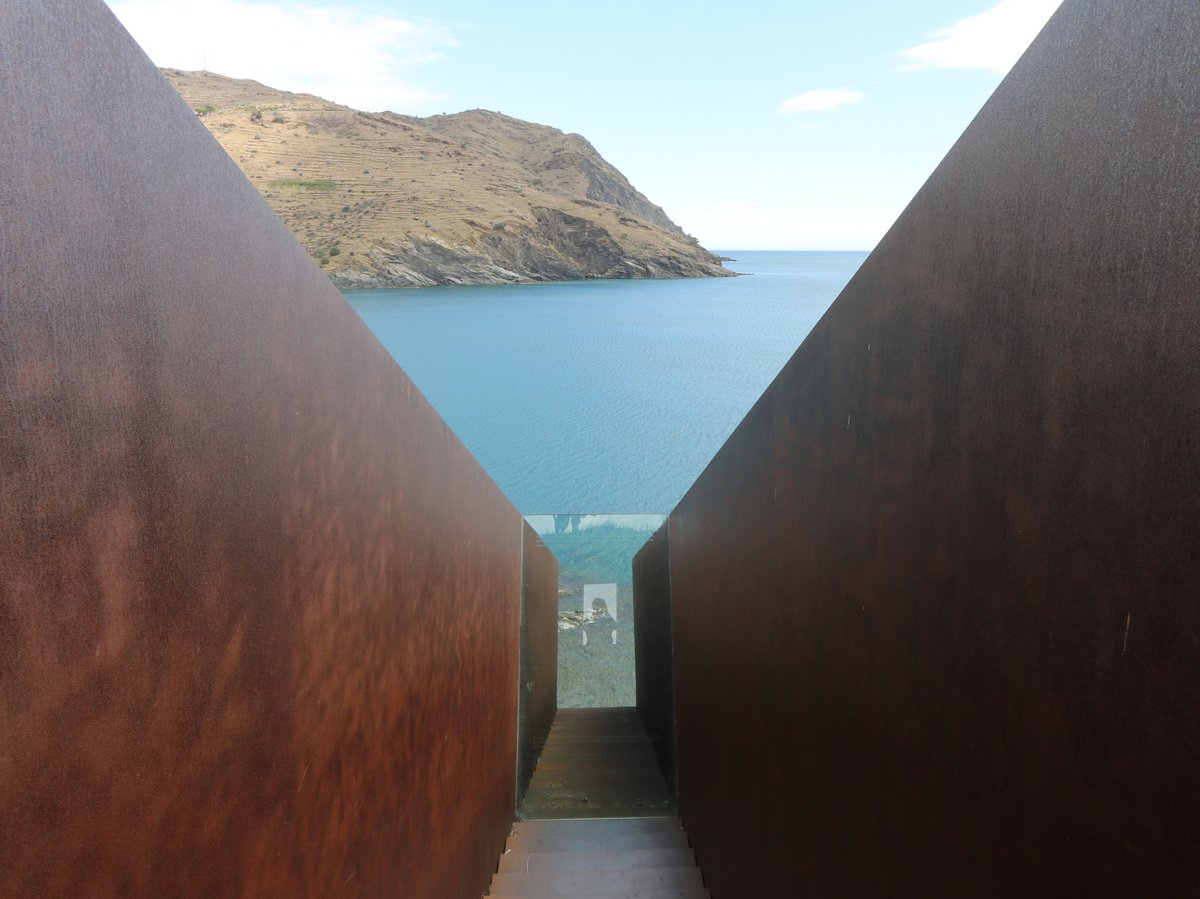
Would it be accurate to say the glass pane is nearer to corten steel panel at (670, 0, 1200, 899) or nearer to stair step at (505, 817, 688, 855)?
stair step at (505, 817, 688, 855)

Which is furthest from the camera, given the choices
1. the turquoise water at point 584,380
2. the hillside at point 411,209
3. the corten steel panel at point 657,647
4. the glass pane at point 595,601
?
the hillside at point 411,209

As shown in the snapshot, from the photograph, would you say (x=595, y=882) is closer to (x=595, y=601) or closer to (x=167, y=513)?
(x=167, y=513)

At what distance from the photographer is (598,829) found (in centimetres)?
474

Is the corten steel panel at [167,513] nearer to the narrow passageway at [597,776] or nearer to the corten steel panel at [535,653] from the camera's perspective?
the corten steel panel at [535,653]

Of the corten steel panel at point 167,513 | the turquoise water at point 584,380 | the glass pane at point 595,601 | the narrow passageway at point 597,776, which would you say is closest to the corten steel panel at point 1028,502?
the corten steel panel at point 167,513

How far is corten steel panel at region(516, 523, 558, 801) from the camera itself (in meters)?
5.03

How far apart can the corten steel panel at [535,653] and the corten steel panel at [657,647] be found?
847 mm

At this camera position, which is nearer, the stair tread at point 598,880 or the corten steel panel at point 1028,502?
the corten steel panel at point 1028,502

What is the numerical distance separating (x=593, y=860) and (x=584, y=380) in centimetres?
1646

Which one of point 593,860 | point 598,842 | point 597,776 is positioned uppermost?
point 593,860

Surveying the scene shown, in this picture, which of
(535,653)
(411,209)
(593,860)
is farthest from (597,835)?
(411,209)

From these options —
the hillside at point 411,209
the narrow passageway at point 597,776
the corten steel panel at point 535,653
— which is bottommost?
the narrow passageway at point 597,776

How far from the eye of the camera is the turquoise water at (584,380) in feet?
50.9

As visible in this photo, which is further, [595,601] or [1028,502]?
[595,601]
